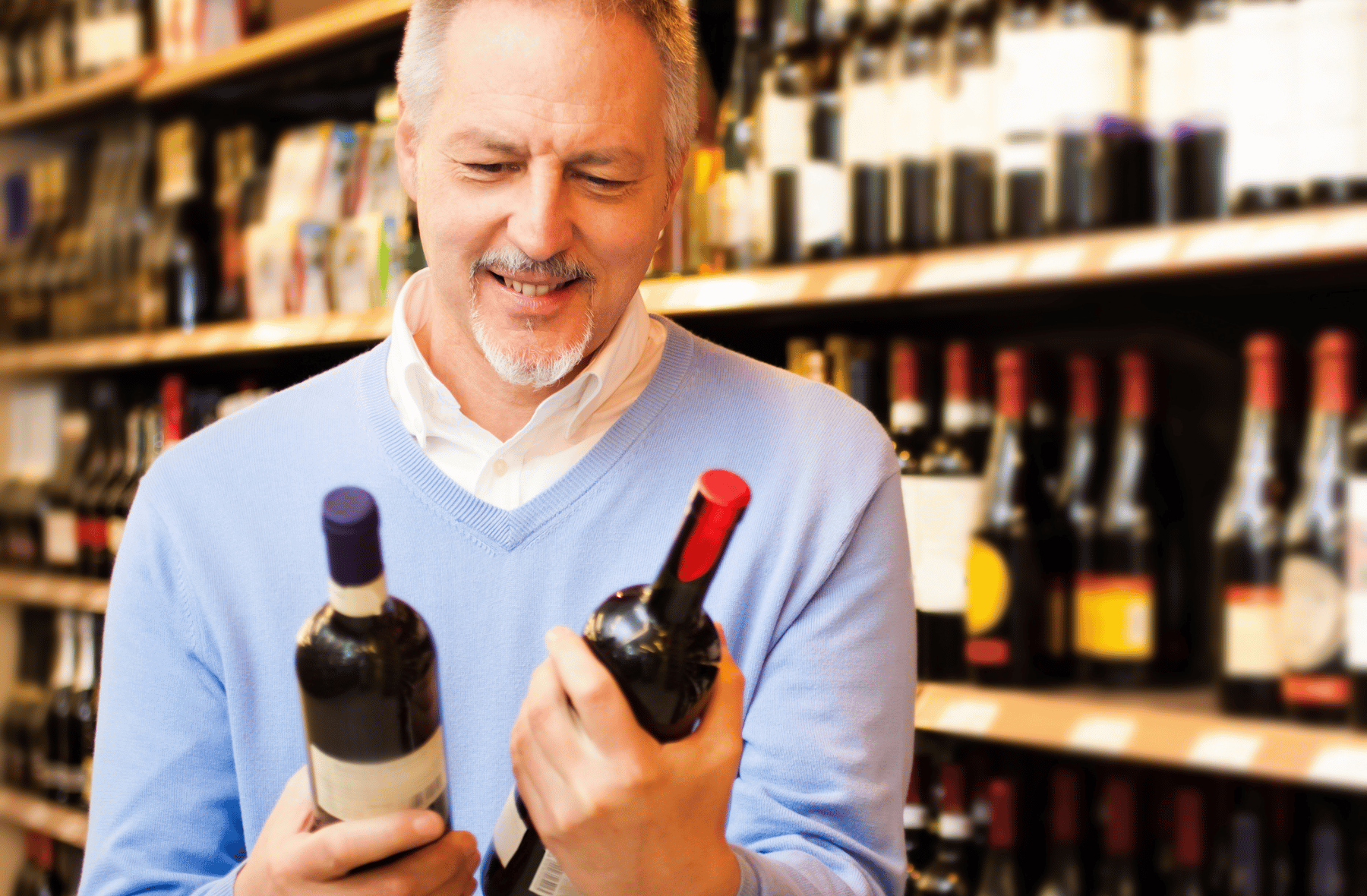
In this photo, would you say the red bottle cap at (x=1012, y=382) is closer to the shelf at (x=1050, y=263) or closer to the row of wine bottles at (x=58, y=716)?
the shelf at (x=1050, y=263)

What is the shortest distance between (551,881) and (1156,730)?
0.83m

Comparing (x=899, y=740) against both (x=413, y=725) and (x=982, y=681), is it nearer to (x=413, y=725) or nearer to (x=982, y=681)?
(x=413, y=725)

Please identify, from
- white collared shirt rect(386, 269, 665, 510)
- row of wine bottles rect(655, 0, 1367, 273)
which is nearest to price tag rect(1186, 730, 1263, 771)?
row of wine bottles rect(655, 0, 1367, 273)

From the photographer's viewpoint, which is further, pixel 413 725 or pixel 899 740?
pixel 899 740

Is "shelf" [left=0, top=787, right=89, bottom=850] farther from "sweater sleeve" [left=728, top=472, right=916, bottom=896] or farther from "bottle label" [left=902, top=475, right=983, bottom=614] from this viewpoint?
"sweater sleeve" [left=728, top=472, right=916, bottom=896]

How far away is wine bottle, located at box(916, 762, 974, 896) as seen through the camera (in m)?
1.59

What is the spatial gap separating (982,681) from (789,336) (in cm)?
67

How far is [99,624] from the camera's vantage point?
2727 mm

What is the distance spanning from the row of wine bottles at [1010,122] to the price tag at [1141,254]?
0.12 meters

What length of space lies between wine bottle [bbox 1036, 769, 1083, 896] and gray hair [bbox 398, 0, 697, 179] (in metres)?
0.96

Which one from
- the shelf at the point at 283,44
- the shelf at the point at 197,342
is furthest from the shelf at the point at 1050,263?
the shelf at the point at 283,44

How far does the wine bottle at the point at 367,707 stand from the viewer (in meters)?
0.62

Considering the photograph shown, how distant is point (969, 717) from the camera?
1.42m

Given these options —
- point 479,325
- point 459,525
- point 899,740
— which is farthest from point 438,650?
point 899,740
